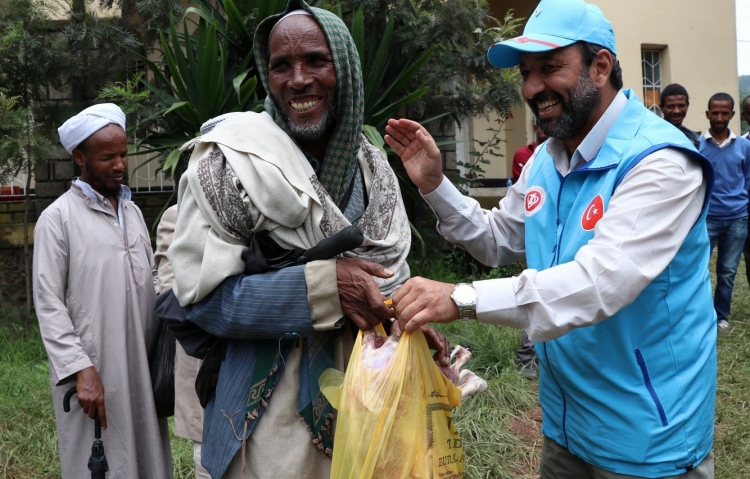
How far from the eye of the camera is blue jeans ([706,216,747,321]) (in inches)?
269

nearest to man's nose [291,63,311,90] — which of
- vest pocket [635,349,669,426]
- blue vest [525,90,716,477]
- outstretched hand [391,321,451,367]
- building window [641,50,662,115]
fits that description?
outstretched hand [391,321,451,367]

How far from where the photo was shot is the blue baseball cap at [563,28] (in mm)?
2279

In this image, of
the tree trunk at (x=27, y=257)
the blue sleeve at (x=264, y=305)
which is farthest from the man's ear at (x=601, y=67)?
the tree trunk at (x=27, y=257)

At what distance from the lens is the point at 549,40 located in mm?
2283

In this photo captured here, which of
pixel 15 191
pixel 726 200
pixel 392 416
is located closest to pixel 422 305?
pixel 392 416

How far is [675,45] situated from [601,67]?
36.3 feet

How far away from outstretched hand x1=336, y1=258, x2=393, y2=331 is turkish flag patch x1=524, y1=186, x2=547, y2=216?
67 centimetres

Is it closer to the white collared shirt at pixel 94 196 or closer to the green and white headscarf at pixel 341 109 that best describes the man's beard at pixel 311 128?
the green and white headscarf at pixel 341 109

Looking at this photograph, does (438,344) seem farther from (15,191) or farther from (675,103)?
→ (15,191)

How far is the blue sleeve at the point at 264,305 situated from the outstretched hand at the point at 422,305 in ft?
0.84

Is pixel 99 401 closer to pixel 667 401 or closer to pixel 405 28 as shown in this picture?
pixel 667 401

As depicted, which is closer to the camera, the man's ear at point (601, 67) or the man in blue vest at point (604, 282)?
the man in blue vest at point (604, 282)

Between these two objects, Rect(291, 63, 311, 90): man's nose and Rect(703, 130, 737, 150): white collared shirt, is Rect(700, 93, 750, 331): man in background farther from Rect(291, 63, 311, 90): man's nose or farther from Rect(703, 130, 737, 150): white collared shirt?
Rect(291, 63, 311, 90): man's nose

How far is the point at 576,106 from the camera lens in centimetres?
233
